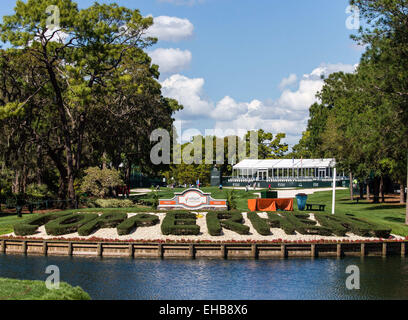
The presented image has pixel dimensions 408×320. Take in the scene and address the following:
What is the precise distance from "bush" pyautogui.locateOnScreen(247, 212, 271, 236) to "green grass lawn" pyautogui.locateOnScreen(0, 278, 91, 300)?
56.9 feet

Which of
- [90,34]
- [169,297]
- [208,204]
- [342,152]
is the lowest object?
[169,297]

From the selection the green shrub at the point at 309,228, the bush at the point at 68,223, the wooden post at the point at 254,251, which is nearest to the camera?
the wooden post at the point at 254,251

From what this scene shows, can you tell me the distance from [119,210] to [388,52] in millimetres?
23525

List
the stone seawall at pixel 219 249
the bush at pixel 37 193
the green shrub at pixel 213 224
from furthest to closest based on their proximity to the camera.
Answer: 1. the bush at pixel 37 193
2. the green shrub at pixel 213 224
3. the stone seawall at pixel 219 249

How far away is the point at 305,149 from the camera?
12125cm

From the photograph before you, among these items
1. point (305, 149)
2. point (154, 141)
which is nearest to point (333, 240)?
point (154, 141)

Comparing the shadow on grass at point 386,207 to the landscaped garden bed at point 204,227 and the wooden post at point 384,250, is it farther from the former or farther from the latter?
the wooden post at point 384,250

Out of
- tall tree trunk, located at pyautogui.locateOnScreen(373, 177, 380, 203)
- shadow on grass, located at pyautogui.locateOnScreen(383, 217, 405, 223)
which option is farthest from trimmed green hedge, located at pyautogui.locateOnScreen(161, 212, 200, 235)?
tall tree trunk, located at pyautogui.locateOnScreen(373, 177, 380, 203)

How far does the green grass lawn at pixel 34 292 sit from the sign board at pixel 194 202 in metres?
21.0

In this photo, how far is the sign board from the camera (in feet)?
129

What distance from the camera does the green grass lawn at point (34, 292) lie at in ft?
55.5

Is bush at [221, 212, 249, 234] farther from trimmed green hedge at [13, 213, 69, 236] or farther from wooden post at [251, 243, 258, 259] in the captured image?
trimmed green hedge at [13, 213, 69, 236]

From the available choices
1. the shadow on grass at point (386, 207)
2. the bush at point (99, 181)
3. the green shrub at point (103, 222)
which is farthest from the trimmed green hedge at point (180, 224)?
the shadow on grass at point (386, 207)
